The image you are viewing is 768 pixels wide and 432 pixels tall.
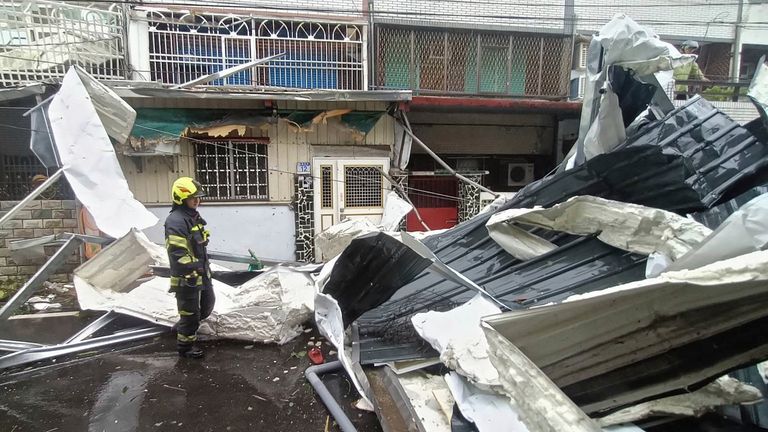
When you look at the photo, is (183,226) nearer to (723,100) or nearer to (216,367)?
(216,367)

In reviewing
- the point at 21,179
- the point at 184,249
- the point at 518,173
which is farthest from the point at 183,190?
the point at 518,173

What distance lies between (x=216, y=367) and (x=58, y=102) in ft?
10.7

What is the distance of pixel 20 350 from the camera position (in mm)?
3680

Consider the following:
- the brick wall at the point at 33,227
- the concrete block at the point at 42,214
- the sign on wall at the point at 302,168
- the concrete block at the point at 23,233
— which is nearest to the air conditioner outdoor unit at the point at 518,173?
the sign on wall at the point at 302,168

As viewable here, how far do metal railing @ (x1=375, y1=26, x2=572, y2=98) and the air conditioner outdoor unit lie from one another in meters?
1.49

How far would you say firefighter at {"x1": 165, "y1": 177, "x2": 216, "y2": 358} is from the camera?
3.63 metres

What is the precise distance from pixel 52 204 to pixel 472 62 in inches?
299

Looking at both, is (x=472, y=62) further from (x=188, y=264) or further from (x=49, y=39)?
(x=49, y=39)

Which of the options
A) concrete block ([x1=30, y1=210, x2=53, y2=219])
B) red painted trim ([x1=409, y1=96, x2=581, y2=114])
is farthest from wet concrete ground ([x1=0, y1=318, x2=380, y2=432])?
red painted trim ([x1=409, y1=96, x2=581, y2=114])

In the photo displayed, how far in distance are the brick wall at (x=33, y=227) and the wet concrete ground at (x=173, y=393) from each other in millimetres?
3597

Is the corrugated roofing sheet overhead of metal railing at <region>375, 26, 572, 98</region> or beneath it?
beneath

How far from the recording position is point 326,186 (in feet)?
25.0

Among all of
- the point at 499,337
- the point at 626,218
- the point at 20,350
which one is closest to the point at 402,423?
the point at 499,337

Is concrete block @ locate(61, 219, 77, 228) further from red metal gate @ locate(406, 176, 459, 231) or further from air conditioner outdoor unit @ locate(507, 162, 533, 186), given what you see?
air conditioner outdoor unit @ locate(507, 162, 533, 186)
